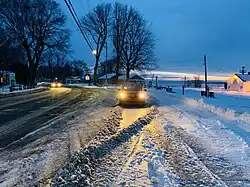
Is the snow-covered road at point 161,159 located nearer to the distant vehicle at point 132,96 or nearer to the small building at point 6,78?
the distant vehicle at point 132,96

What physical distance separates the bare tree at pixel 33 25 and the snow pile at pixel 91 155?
140ft

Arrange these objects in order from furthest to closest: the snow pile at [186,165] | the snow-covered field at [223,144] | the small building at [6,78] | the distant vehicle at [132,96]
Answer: the small building at [6,78], the distant vehicle at [132,96], the snow-covered field at [223,144], the snow pile at [186,165]

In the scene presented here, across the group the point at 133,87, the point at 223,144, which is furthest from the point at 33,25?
the point at 223,144

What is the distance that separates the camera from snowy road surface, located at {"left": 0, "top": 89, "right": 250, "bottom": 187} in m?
5.48

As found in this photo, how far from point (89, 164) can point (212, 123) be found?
7.42 meters

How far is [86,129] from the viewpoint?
35.4 ft

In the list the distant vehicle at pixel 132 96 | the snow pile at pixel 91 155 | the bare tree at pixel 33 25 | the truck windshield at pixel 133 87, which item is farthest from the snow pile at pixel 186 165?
the bare tree at pixel 33 25

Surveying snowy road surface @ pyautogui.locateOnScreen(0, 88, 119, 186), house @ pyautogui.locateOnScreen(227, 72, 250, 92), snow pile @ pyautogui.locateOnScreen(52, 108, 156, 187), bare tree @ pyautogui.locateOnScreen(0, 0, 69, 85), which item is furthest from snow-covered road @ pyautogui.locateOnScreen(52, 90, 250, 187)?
house @ pyautogui.locateOnScreen(227, 72, 250, 92)

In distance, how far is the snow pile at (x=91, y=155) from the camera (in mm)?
5348

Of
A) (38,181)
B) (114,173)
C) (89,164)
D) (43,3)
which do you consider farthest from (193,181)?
(43,3)

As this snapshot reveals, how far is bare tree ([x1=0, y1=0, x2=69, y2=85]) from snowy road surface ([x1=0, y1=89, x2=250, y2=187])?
4308cm

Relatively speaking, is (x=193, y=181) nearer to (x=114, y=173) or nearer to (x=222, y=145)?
(x=114, y=173)

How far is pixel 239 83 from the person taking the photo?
7306 cm

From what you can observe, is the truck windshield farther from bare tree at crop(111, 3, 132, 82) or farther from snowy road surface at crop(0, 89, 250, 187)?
bare tree at crop(111, 3, 132, 82)
